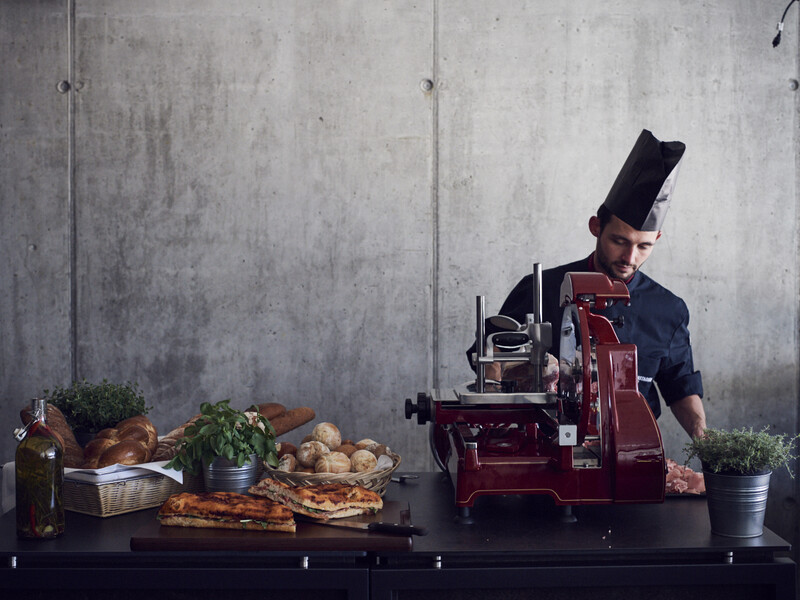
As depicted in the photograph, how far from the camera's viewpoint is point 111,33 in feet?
12.2

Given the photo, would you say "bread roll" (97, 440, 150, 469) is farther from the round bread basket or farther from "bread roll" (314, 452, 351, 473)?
"bread roll" (314, 452, 351, 473)

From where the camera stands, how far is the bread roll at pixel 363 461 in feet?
6.16

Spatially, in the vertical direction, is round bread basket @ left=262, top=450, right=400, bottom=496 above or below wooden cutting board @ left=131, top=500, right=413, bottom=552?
above

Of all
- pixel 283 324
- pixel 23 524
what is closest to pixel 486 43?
A: pixel 283 324

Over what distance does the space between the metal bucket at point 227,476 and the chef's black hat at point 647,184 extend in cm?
149

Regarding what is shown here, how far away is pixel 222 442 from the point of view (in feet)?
5.82

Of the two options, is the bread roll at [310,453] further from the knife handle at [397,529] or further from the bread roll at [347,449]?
the knife handle at [397,529]

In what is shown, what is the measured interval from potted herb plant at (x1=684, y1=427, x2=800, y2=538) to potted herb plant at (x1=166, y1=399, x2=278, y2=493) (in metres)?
0.96

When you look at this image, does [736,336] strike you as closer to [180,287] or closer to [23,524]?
[180,287]

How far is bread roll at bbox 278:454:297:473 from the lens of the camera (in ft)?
6.09

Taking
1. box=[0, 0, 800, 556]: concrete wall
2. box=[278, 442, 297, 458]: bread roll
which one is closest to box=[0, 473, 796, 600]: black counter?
box=[278, 442, 297, 458]: bread roll

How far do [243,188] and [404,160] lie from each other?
2.57ft

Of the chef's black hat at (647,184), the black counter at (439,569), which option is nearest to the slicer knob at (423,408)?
the black counter at (439,569)

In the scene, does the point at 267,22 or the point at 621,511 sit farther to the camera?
the point at 267,22
